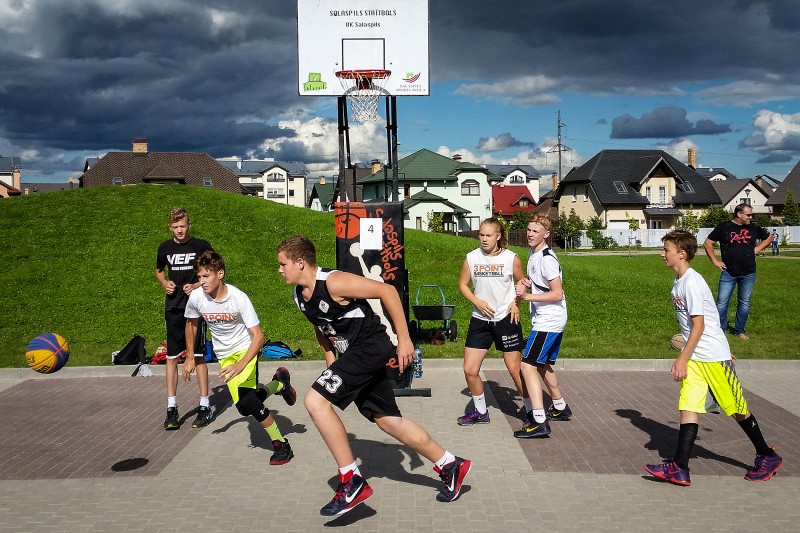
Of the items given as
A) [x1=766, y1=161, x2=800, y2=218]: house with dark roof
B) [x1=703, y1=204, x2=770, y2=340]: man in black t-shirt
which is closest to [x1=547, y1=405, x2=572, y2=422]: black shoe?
[x1=703, y1=204, x2=770, y2=340]: man in black t-shirt

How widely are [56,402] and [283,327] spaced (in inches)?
228

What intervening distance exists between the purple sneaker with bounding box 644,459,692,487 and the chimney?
253ft

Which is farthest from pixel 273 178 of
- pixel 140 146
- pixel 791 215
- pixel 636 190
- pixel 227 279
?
pixel 227 279

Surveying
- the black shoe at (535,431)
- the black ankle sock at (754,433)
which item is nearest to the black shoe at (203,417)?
the black shoe at (535,431)

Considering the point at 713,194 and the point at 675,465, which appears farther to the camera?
the point at 713,194

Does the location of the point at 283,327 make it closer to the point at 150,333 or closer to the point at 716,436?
the point at 150,333

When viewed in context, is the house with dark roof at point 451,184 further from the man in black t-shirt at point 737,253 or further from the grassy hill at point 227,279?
the man in black t-shirt at point 737,253

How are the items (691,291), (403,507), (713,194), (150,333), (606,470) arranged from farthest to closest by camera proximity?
(713,194), (150,333), (606,470), (691,291), (403,507)

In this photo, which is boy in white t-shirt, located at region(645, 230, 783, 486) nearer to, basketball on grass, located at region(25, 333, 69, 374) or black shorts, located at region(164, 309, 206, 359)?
black shorts, located at region(164, 309, 206, 359)

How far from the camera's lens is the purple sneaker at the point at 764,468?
5.74 m

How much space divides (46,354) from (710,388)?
21.0 feet

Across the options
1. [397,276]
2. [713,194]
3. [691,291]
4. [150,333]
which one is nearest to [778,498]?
[691,291]

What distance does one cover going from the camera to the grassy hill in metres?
13.1

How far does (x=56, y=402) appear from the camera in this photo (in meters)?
8.82
